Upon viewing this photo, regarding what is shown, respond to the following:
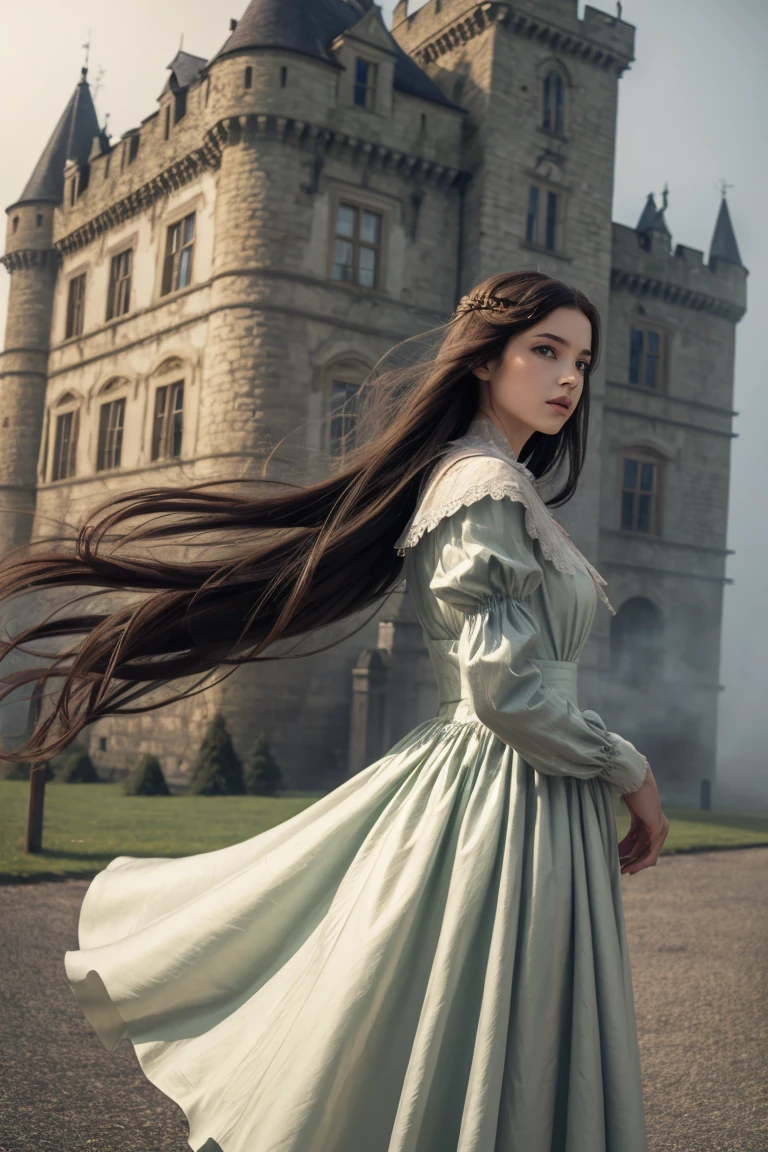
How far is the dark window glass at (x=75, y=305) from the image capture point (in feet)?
65.5

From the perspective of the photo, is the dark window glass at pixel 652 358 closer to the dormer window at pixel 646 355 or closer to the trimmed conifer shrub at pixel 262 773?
the dormer window at pixel 646 355

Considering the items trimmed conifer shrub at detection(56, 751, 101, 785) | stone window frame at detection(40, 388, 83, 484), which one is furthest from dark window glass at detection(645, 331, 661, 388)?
trimmed conifer shrub at detection(56, 751, 101, 785)

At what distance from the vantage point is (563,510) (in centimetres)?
1883

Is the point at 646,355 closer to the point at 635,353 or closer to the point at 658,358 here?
the point at 635,353

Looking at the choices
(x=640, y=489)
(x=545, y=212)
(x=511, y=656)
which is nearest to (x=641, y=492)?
(x=640, y=489)

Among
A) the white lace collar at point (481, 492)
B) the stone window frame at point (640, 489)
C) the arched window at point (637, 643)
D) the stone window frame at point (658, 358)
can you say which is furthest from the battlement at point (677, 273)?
the white lace collar at point (481, 492)

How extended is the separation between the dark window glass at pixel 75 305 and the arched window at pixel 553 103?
941 cm

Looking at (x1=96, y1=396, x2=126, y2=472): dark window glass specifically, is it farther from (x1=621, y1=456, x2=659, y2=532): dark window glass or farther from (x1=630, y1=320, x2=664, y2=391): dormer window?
(x1=630, y1=320, x2=664, y2=391): dormer window

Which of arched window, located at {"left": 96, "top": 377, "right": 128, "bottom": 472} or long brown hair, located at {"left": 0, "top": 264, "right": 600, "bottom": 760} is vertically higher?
arched window, located at {"left": 96, "top": 377, "right": 128, "bottom": 472}

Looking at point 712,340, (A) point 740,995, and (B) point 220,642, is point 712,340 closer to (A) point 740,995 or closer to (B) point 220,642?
(A) point 740,995

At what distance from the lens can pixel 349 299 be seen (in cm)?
1683

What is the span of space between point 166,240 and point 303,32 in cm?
413

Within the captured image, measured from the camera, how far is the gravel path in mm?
2707

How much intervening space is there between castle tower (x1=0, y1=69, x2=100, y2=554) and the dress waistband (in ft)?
62.6
